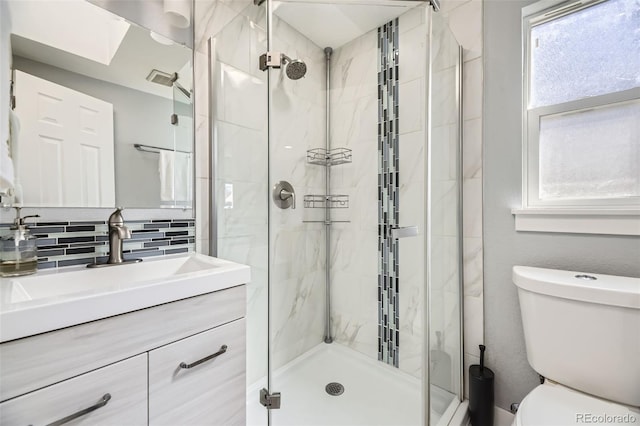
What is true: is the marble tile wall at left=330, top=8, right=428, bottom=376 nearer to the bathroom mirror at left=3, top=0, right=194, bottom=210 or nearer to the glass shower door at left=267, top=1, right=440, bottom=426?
the glass shower door at left=267, top=1, right=440, bottom=426

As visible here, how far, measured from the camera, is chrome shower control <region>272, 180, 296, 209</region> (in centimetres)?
125

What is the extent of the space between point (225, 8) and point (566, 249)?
1.92m

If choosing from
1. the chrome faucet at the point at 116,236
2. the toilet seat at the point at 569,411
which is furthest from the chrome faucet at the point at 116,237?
the toilet seat at the point at 569,411

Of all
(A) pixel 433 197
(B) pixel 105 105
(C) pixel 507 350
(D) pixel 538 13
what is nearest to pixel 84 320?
(B) pixel 105 105

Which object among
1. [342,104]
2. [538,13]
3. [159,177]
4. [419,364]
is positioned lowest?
[419,364]

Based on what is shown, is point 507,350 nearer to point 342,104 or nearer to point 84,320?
point 342,104

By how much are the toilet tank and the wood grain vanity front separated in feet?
3.63

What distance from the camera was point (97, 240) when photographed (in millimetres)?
1021

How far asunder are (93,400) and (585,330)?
1465 mm

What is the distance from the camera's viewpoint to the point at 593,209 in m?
1.11

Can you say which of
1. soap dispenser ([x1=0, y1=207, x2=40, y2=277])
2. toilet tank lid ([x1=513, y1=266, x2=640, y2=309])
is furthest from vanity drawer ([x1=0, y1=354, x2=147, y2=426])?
toilet tank lid ([x1=513, y1=266, x2=640, y2=309])

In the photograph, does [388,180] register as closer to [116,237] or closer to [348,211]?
[348,211]

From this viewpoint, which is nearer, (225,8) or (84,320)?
A: (84,320)

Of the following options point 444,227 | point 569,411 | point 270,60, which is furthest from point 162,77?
point 569,411
